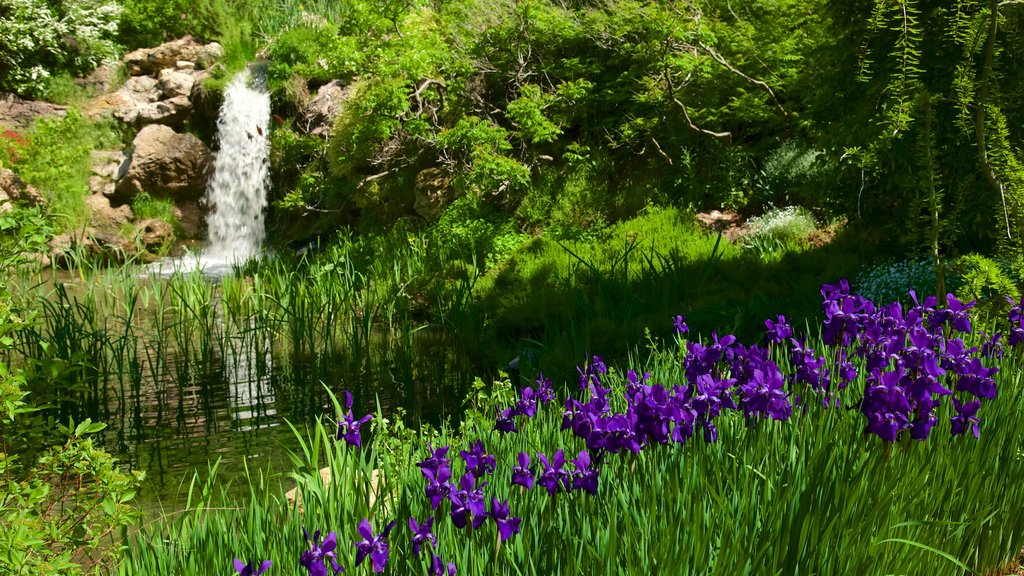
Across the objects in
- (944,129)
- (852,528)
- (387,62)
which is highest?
(387,62)

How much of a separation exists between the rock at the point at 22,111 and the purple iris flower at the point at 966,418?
1749 centimetres

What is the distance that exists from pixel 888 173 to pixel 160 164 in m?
12.0

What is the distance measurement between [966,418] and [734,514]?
66 centimetres

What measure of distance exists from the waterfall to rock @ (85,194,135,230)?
4.54ft

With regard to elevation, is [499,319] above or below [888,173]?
below

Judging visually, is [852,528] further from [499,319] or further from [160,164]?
[160,164]

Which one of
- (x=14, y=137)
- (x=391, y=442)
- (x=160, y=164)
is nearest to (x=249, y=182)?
(x=160, y=164)

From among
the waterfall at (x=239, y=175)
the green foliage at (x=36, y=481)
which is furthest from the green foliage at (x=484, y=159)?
the green foliage at (x=36, y=481)

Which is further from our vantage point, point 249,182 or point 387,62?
point 249,182

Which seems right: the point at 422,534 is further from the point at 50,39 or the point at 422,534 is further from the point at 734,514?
the point at 50,39

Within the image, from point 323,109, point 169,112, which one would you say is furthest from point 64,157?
point 323,109

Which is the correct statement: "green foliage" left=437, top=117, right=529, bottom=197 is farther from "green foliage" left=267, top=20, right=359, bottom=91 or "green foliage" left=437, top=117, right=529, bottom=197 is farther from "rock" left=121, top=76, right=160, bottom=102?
"rock" left=121, top=76, right=160, bottom=102

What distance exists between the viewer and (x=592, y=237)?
942 cm

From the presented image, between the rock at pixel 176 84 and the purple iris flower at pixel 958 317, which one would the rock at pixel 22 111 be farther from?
the purple iris flower at pixel 958 317
